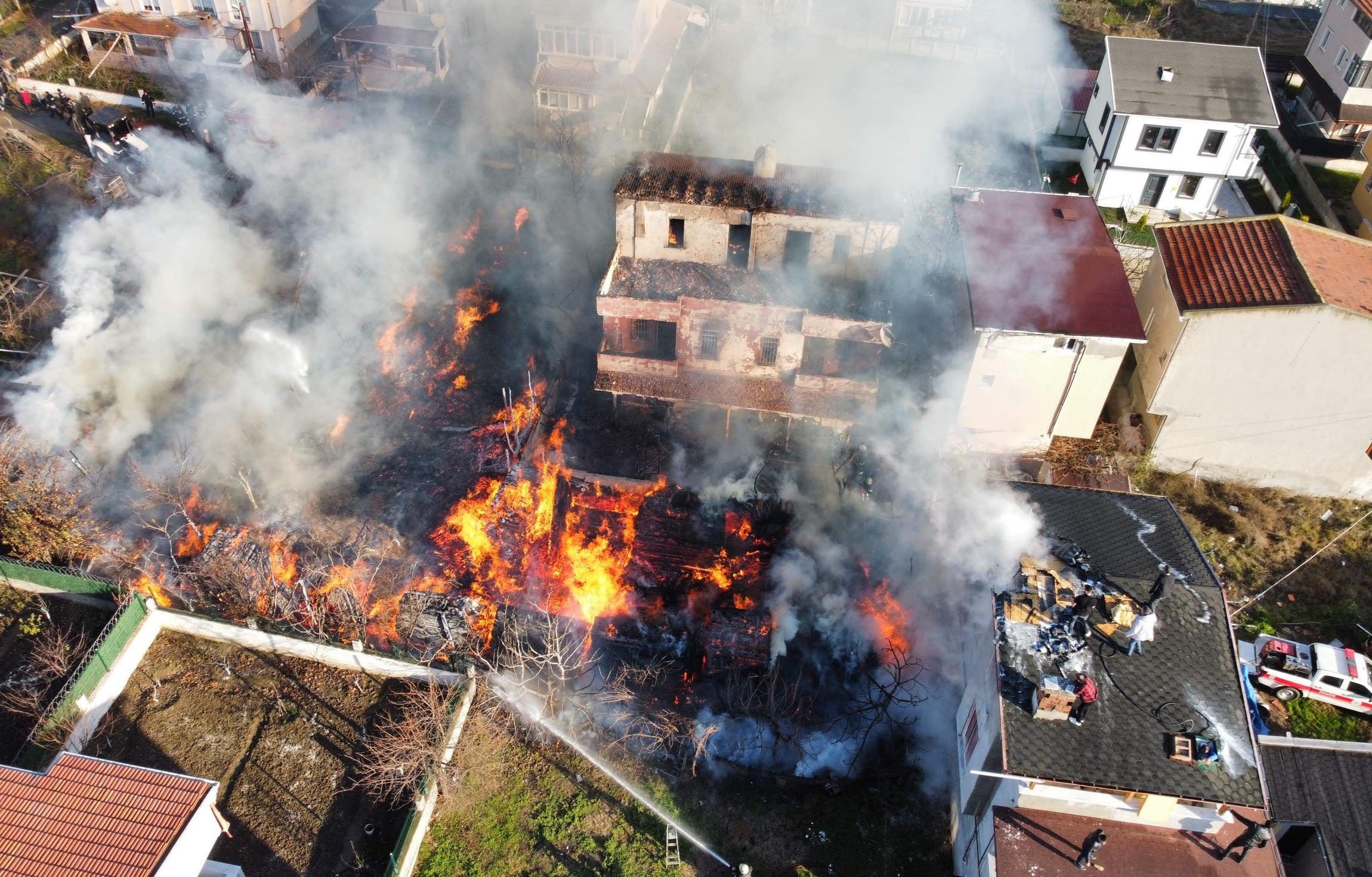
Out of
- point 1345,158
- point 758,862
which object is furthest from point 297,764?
point 1345,158

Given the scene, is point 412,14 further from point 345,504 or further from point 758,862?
point 758,862

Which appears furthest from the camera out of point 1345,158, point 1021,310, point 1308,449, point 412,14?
point 412,14

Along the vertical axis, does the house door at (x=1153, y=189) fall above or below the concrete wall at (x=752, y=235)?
below

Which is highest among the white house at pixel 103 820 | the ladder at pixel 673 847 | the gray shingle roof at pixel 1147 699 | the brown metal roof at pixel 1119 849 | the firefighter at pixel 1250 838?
the gray shingle roof at pixel 1147 699

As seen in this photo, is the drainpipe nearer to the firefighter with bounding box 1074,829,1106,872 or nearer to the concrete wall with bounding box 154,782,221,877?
the firefighter with bounding box 1074,829,1106,872

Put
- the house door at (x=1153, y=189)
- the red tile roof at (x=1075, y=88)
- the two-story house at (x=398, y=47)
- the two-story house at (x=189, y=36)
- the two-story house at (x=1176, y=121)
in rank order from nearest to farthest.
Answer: the two-story house at (x=1176, y=121) → the house door at (x=1153, y=189) → the two-story house at (x=189, y=36) → the two-story house at (x=398, y=47) → the red tile roof at (x=1075, y=88)

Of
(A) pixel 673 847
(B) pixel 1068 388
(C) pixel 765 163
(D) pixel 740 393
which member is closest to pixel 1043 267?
(B) pixel 1068 388

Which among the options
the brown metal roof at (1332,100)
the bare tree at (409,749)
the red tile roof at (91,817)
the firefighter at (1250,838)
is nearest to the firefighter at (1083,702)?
the firefighter at (1250,838)

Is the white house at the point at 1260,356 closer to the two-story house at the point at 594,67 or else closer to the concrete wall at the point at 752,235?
the concrete wall at the point at 752,235
